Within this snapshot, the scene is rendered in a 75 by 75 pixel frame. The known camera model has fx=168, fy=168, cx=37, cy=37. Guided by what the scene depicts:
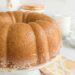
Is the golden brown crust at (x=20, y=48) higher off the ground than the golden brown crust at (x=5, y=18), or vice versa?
the golden brown crust at (x=5, y=18)

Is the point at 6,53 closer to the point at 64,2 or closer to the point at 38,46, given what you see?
the point at 38,46

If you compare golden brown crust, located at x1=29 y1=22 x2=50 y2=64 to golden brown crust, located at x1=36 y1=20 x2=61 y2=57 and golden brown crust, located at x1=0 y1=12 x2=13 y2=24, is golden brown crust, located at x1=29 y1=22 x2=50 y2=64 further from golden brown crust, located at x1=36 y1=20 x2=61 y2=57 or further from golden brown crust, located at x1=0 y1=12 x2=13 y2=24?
golden brown crust, located at x1=0 y1=12 x2=13 y2=24

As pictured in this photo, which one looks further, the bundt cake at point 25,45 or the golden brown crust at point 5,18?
the golden brown crust at point 5,18

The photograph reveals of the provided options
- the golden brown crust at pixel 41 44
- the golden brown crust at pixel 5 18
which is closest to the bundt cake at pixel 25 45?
the golden brown crust at pixel 41 44

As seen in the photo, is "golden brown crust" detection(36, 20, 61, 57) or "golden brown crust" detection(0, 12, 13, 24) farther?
"golden brown crust" detection(0, 12, 13, 24)

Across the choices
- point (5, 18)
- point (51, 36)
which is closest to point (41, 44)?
point (51, 36)

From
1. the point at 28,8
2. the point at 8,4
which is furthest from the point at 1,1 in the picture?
the point at 28,8

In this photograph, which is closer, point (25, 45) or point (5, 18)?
point (25, 45)

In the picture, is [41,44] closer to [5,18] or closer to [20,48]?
[20,48]

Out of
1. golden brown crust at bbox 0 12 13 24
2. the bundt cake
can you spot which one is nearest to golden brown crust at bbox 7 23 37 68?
the bundt cake

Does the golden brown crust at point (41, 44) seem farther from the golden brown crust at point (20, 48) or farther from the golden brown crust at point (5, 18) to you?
the golden brown crust at point (5, 18)

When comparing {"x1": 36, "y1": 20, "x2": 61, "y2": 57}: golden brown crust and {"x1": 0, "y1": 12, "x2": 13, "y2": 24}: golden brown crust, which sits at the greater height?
{"x1": 0, "y1": 12, "x2": 13, "y2": 24}: golden brown crust
